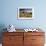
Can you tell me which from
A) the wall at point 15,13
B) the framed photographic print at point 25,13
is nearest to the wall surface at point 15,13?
the wall at point 15,13

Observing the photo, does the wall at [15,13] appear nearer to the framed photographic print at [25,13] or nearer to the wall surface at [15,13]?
the wall surface at [15,13]

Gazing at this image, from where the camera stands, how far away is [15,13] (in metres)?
4.29

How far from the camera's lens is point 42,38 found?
12.5ft

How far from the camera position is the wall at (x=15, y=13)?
4.27 m

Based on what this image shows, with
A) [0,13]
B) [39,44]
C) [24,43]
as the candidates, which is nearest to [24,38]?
[24,43]

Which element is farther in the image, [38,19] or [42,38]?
[38,19]

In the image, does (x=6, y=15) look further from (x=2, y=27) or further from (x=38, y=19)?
(x=38, y=19)

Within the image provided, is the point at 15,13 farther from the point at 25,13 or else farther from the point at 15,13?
the point at 25,13

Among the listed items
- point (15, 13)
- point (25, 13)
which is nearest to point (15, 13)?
point (15, 13)

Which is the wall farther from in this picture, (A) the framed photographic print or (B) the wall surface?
(A) the framed photographic print

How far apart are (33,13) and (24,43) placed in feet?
3.57

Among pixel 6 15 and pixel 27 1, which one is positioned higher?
pixel 27 1

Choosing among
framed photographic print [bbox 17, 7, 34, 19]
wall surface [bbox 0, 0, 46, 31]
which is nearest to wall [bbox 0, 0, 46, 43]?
wall surface [bbox 0, 0, 46, 31]

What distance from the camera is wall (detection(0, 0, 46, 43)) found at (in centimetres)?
427
